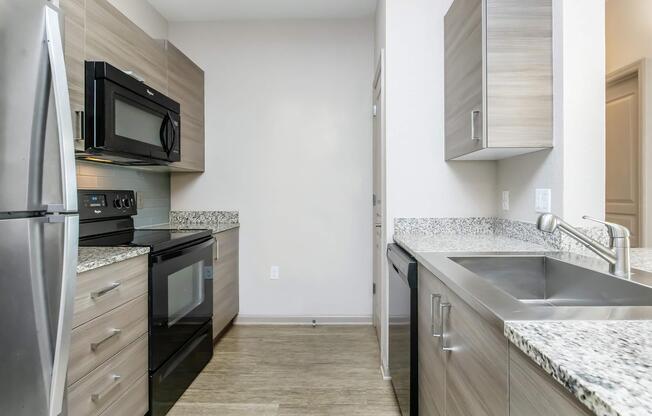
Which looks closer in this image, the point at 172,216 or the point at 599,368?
the point at 599,368

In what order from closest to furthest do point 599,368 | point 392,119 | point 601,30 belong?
point 599,368 → point 601,30 → point 392,119

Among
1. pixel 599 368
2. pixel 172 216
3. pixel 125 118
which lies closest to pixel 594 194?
pixel 599 368

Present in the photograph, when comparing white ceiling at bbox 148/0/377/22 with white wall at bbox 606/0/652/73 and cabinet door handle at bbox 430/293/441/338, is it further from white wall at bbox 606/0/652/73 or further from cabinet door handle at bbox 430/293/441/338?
cabinet door handle at bbox 430/293/441/338

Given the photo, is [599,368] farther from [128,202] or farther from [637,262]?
[128,202]

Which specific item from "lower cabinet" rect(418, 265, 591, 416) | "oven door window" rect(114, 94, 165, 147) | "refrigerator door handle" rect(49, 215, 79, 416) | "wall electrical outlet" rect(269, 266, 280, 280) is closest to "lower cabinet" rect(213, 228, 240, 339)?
"wall electrical outlet" rect(269, 266, 280, 280)

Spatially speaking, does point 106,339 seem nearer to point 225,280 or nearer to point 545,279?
point 225,280

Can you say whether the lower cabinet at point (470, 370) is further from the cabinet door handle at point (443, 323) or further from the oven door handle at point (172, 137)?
the oven door handle at point (172, 137)

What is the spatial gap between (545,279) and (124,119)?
6.88ft

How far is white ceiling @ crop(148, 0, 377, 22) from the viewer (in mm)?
2965

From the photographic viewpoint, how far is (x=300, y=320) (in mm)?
3283

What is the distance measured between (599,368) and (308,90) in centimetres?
309

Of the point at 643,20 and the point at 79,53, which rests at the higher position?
the point at 643,20

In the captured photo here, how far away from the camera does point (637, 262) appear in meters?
1.29

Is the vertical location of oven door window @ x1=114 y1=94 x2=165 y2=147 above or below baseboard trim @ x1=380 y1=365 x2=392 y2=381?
above
